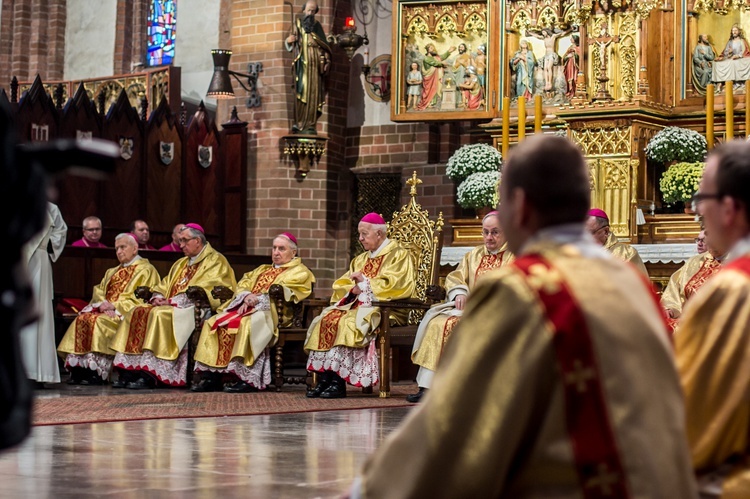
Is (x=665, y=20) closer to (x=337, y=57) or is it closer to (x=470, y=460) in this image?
(x=337, y=57)

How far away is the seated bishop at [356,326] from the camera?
406 inches

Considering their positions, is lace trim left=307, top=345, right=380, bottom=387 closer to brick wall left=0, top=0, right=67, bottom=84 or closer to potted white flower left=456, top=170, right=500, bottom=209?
potted white flower left=456, top=170, right=500, bottom=209

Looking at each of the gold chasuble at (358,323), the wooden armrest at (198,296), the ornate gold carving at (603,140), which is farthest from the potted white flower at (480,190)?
the wooden armrest at (198,296)

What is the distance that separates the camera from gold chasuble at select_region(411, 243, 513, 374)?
9727 mm

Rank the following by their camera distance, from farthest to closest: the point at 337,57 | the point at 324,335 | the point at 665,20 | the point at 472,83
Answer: the point at 337,57
the point at 472,83
the point at 665,20
the point at 324,335

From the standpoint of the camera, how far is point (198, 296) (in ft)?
36.9

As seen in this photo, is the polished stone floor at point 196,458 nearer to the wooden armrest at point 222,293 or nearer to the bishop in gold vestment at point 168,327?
the wooden armrest at point 222,293

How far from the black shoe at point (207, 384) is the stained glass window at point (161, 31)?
8676mm

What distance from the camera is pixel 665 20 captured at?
1172cm

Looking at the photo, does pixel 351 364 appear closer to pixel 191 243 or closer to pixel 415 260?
pixel 415 260

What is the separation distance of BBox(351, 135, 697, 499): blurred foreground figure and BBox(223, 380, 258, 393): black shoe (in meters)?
8.55

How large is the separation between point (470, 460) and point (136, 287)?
9.98 m

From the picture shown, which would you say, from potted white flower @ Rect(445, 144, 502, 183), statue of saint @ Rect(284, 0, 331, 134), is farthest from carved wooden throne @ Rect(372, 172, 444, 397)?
statue of saint @ Rect(284, 0, 331, 134)

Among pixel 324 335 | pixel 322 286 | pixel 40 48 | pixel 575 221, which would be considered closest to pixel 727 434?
pixel 575 221
